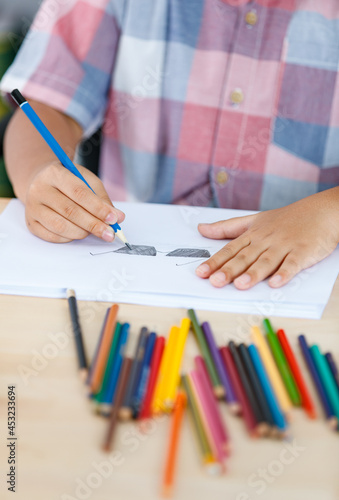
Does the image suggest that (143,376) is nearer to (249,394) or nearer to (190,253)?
(249,394)

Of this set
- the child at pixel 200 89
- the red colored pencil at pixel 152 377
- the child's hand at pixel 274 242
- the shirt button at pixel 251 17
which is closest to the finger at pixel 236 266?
the child's hand at pixel 274 242

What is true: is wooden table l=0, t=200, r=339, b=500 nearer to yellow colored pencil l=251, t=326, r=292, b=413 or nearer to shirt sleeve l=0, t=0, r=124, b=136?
yellow colored pencil l=251, t=326, r=292, b=413

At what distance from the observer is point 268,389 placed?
1.17ft

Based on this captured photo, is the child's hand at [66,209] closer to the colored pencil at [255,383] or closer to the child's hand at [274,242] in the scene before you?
the child's hand at [274,242]

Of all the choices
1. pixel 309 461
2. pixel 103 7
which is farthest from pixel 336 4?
pixel 309 461

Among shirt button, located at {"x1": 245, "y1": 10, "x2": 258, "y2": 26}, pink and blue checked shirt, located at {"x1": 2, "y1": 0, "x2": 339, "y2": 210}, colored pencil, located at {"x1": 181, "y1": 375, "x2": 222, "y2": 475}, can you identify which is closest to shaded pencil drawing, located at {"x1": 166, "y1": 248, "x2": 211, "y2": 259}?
colored pencil, located at {"x1": 181, "y1": 375, "x2": 222, "y2": 475}

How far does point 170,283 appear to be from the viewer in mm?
493

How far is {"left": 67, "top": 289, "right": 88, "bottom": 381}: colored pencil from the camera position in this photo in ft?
1.26

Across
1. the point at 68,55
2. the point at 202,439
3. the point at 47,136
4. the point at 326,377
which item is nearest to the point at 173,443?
the point at 202,439

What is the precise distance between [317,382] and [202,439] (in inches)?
4.0

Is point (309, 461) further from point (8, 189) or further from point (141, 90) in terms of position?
point (8, 189)

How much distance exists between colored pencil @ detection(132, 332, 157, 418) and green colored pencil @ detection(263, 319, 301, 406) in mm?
93

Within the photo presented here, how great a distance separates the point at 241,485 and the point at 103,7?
764 mm

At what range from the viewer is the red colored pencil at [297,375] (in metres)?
0.35
